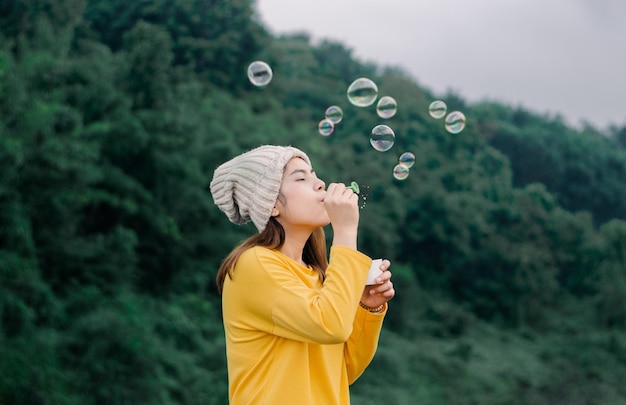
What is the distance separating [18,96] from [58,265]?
233 centimetres

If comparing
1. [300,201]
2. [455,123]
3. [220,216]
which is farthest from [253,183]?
[220,216]

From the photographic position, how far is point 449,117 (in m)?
4.30

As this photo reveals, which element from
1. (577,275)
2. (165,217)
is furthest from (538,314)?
(165,217)

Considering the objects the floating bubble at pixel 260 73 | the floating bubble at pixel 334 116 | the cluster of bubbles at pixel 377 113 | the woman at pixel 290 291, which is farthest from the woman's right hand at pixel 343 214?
the floating bubble at pixel 260 73

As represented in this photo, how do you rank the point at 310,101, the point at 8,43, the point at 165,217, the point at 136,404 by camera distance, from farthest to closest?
the point at 310,101
the point at 165,217
the point at 8,43
the point at 136,404

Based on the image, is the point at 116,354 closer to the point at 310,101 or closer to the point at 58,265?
the point at 58,265

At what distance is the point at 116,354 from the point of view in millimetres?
8781

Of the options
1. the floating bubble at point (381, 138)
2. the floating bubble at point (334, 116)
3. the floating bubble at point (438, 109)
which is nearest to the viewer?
the floating bubble at point (381, 138)

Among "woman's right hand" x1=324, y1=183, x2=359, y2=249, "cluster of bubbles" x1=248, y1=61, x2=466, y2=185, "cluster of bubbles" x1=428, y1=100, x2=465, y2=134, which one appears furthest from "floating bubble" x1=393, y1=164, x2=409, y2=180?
"woman's right hand" x1=324, y1=183, x2=359, y2=249

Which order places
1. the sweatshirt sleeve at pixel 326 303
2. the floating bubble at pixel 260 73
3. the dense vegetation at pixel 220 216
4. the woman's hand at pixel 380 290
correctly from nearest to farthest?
the sweatshirt sleeve at pixel 326 303
the woman's hand at pixel 380 290
the floating bubble at pixel 260 73
the dense vegetation at pixel 220 216

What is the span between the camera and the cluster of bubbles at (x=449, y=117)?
3992mm

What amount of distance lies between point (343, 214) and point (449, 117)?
2.58 meters

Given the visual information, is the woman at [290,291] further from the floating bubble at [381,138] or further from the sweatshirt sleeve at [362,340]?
the floating bubble at [381,138]

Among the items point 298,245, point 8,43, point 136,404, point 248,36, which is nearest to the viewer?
point 298,245
